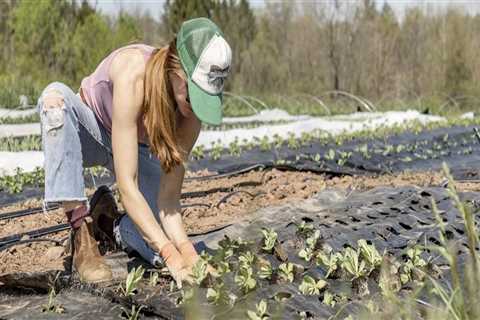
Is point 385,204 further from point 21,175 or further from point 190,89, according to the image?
point 21,175

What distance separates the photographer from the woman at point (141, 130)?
253 cm

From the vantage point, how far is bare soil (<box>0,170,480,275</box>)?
3.52 metres

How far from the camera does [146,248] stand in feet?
9.82

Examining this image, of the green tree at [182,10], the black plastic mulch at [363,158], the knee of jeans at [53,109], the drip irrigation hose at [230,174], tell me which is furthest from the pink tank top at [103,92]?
the green tree at [182,10]

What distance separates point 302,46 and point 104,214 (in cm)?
1812

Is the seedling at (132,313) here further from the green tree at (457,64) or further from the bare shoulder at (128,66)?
the green tree at (457,64)

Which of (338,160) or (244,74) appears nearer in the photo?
(338,160)

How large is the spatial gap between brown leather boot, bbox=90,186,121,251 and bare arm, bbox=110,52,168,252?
0.77m

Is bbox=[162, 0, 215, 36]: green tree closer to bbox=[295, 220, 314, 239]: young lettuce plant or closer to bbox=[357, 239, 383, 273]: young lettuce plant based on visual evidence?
bbox=[295, 220, 314, 239]: young lettuce plant

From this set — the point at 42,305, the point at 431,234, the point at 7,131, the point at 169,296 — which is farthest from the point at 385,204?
the point at 7,131

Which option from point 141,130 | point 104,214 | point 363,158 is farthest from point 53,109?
point 363,158

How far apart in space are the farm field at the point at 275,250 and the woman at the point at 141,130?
5.0 inches

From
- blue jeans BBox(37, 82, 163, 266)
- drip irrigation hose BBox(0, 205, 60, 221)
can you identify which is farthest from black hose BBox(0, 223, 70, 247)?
blue jeans BBox(37, 82, 163, 266)

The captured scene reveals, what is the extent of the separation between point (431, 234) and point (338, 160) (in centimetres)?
328
